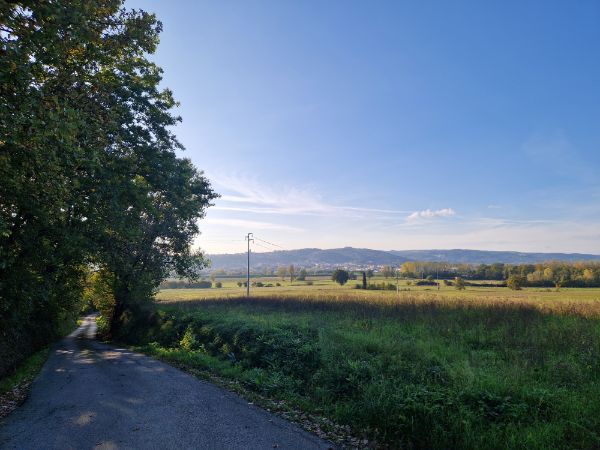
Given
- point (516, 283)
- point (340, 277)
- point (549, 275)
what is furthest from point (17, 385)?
point (340, 277)

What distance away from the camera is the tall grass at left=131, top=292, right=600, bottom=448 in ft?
23.4

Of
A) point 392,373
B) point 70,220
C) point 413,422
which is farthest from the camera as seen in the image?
point 70,220

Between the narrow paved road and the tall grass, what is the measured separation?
158cm

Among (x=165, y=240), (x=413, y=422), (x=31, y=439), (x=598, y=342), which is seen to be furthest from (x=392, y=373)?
(x=165, y=240)

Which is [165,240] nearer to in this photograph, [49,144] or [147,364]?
[147,364]

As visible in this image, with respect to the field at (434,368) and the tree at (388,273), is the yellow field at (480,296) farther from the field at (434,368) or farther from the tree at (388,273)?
the tree at (388,273)

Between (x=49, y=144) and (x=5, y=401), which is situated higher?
(x=49, y=144)

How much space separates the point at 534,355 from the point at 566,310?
8.42m

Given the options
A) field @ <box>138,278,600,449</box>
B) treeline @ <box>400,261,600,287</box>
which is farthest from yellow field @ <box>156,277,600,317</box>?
treeline @ <box>400,261,600,287</box>

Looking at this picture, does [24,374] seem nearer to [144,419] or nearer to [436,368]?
[144,419]

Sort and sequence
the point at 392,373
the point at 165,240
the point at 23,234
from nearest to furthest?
the point at 392,373 → the point at 23,234 → the point at 165,240

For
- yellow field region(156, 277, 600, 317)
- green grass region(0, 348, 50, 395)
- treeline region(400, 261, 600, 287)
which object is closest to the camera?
green grass region(0, 348, 50, 395)

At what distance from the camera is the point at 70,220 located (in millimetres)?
15875

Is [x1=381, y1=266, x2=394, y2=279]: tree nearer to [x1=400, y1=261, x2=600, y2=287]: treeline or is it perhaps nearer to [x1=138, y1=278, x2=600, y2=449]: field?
[x1=400, y1=261, x2=600, y2=287]: treeline
